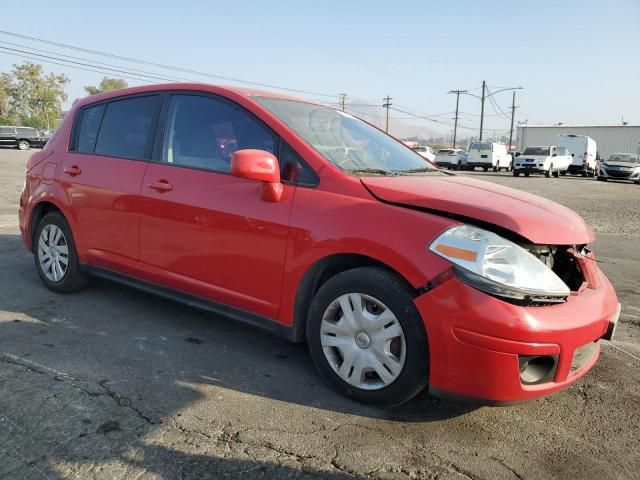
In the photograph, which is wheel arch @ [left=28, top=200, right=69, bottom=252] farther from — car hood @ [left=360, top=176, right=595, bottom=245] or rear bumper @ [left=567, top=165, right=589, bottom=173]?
rear bumper @ [left=567, top=165, right=589, bottom=173]

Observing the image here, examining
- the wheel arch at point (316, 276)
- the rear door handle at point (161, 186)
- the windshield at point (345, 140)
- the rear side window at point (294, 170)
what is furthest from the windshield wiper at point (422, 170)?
the rear door handle at point (161, 186)

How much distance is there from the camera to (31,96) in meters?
73.6

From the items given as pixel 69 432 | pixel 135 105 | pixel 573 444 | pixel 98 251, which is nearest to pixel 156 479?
pixel 69 432

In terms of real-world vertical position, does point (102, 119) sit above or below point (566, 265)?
above

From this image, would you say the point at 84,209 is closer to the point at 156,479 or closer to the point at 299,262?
the point at 299,262

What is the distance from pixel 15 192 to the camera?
1206 centimetres

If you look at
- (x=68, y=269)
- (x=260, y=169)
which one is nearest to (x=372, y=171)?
(x=260, y=169)

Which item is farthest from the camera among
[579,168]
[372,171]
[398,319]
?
[579,168]

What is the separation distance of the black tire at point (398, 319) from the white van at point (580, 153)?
36.4 metres

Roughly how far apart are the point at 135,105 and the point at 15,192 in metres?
9.77

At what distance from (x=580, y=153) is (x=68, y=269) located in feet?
120

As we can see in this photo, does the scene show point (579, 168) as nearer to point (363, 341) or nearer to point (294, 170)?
point (294, 170)

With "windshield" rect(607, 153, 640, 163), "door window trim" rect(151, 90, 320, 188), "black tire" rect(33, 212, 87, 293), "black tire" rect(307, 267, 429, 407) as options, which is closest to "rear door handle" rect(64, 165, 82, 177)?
"black tire" rect(33, 212, 87, 293)

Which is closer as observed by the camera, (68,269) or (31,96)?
(68,269)
